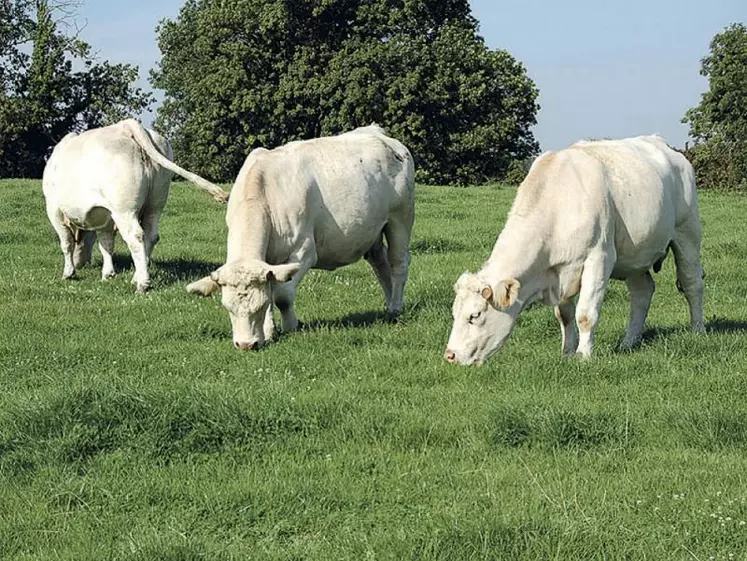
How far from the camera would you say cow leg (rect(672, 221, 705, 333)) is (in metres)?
11.5

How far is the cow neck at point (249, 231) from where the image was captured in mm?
11117

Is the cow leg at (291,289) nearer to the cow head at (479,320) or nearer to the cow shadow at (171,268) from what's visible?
the cow head at (479,320)

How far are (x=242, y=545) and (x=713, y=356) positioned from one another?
562cm

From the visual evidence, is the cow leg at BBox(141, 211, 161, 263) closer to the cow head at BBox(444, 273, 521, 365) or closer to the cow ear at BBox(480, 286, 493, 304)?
the cow head at BBox(444, 273, 521, 365)

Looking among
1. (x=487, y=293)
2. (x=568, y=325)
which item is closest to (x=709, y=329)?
(x=568, y=325)

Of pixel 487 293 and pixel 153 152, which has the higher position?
pixel 153 152

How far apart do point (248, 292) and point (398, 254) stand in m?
3.12

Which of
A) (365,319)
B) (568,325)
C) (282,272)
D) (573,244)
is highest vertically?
(573,244)

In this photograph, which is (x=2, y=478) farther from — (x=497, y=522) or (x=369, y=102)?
(x=369, y=102)

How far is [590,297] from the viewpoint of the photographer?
9945 millimetres

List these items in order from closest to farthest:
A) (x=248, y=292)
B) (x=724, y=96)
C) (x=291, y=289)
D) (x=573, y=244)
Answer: (x=573, y=244) < (x=248, y=292) < (x=291, y=289) < (x=724, y=96)

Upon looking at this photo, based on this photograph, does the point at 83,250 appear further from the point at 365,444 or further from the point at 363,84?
the point at 363,84

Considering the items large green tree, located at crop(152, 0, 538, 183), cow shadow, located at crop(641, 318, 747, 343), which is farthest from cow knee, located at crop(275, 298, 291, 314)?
large green tree, located at crop(152, 0, 538, 183)

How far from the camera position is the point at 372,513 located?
5.83 meters
